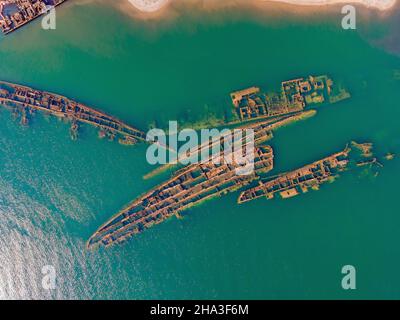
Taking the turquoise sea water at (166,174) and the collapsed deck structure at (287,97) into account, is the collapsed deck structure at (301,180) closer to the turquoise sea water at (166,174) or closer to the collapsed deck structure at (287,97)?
the turquoise sea water at (166,174)

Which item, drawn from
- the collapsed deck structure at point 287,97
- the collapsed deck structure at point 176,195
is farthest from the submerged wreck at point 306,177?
the collapsed deck structure at point 287,97

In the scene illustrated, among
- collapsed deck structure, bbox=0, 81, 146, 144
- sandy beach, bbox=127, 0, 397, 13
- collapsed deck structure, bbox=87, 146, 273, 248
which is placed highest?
sandy beach, bbox=127, 0, 397, 13

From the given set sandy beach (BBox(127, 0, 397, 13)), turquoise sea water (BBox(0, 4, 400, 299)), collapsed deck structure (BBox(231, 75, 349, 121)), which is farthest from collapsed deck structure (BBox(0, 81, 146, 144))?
sandy beach (BBox(127, 0, 397, 13))

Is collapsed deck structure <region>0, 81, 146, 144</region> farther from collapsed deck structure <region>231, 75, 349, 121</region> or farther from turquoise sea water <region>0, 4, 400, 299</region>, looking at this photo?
collapsed deck structure <region>231, 75, 349, 121</region>

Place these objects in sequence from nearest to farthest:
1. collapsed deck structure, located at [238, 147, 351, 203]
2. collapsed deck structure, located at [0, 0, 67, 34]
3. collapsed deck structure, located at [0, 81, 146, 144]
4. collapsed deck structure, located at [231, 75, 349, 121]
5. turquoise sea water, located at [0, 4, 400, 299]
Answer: turquoise sea water, located at [0, 4, 400, 299] → collapsed deck structure, located at [238, 147, 351, 203] → collapsed deck structure, located at [231, 75, 349, 121] → collapsed deck structure, located at [0, 81, 146, 144] → collapsed deck structure, located at [0, 0, 67, 34]

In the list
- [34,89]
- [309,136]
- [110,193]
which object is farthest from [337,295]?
[34,89]

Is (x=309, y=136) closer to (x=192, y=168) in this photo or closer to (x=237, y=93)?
(x=237, y=93)

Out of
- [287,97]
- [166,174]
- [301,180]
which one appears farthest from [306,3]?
[166,174]

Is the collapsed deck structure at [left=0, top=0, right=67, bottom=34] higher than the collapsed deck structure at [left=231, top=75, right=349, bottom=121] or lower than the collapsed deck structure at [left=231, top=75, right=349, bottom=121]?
higher
